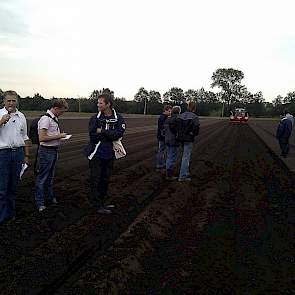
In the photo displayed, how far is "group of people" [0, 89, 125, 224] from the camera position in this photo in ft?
19.2

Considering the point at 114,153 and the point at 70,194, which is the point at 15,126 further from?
the point at 70,194

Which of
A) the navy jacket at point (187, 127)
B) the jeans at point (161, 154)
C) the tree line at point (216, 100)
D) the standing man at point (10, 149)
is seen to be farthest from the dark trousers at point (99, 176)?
the tree line at point (216, 100)

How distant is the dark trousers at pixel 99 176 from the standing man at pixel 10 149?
3.64 feet

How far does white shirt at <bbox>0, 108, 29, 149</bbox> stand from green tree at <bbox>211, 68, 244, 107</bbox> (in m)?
129

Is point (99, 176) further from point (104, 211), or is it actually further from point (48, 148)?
point (48, 148)

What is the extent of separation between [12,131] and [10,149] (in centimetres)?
26

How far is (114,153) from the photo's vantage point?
6719mm

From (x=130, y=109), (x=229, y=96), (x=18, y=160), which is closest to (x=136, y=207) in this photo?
(x=18, y=160)

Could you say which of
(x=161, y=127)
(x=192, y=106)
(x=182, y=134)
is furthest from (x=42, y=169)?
(x=161, y=127)

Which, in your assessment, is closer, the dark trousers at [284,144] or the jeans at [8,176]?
the jeans at [8,176]

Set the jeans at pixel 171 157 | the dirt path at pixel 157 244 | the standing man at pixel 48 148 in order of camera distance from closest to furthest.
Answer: the dirt path at pixel 157 244 < the standing man at pixel 48 148 < the jeans at pixel 171 157

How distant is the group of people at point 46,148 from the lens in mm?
5844

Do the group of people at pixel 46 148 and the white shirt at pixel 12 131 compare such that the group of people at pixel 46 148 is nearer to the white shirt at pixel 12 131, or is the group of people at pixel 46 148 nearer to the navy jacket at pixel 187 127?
the white shirt at pixel 12 131

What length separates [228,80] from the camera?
135 m
